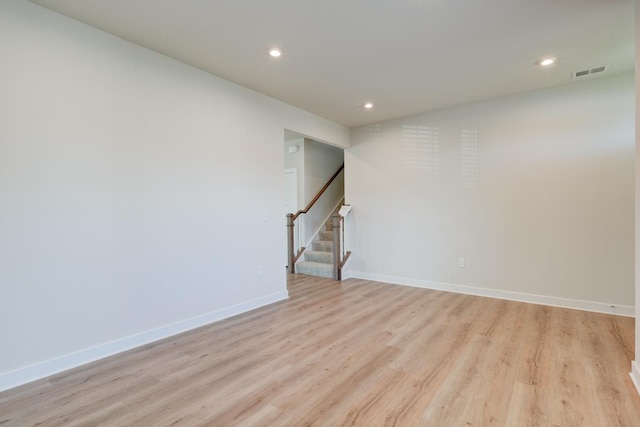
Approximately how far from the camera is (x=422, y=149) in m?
4.63

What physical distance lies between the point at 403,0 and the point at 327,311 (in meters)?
3.08

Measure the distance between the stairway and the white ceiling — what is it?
305cm

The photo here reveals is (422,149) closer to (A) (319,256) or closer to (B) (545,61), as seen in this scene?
(B) (545,61)

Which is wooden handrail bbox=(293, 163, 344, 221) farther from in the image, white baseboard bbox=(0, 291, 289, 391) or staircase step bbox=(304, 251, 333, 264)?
white baseboard bbox=(0, 291, 289, 391)

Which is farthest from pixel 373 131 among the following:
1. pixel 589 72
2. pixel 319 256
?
pixel 589 72

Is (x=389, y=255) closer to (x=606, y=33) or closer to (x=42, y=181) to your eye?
(x=606, y=33)

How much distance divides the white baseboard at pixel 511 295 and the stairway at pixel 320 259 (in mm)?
579

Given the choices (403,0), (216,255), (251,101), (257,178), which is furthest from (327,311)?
(403,0)

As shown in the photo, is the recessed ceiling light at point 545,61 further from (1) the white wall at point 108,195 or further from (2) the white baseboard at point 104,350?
(2) the white baseboard at point 104,350

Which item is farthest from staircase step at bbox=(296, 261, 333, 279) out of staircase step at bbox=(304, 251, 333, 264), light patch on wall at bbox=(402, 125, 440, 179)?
light patch on wall at bbox=(402, 125, 440, 179)

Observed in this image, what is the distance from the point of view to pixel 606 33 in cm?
249

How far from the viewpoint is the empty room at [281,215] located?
6.52 ft

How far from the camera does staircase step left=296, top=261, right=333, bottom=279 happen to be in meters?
5.30

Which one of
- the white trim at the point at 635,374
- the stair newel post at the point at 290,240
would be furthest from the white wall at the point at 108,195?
the white trim at the point at 635,374
